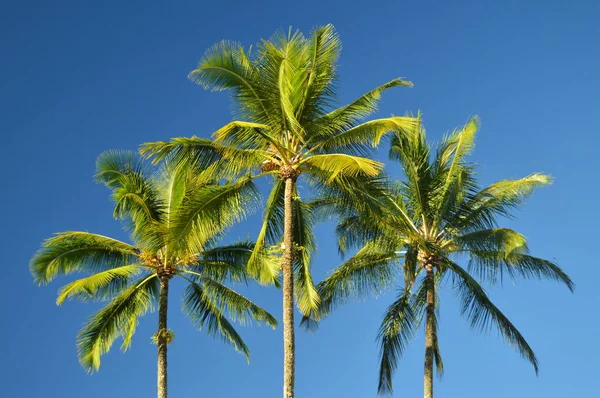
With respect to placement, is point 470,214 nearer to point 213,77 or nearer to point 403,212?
point 403,212

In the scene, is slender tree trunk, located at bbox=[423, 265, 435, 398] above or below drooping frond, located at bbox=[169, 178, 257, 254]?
below

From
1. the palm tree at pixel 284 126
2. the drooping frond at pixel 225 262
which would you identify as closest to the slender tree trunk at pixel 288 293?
the palm tree at pixel 284 126

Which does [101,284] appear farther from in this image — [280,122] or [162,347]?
[280,122]

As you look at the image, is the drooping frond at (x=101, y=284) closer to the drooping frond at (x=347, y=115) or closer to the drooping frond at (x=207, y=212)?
the drooping frond at (x=207, y=212)

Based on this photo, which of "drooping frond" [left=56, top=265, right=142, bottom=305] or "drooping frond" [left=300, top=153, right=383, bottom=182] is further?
"drooping frond" [left=56, top=265, right=142, bottom=305]

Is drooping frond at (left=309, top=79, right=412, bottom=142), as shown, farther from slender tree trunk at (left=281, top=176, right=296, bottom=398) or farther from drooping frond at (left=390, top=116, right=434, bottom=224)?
drooping frond at (left=390, top=116, right=434, bottom=224)

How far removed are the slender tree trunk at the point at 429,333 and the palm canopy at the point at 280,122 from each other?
4923mm

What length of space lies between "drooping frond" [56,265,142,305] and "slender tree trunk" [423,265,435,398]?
8.05m

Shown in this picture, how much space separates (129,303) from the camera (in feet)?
89.2

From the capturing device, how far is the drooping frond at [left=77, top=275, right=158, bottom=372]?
88.1 feet

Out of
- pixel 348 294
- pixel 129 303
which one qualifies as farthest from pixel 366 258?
pixel 129 303

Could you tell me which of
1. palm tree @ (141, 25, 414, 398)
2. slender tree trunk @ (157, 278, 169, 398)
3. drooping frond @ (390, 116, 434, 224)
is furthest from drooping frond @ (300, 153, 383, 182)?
slender tree trunk @ (157, 278, 169, 398)

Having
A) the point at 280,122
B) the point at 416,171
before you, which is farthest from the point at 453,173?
the point at 280,122

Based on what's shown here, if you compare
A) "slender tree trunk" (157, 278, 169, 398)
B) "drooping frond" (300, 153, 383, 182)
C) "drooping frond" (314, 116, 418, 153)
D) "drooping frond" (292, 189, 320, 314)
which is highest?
"drooping frond" (314, 116, 418, 153)
